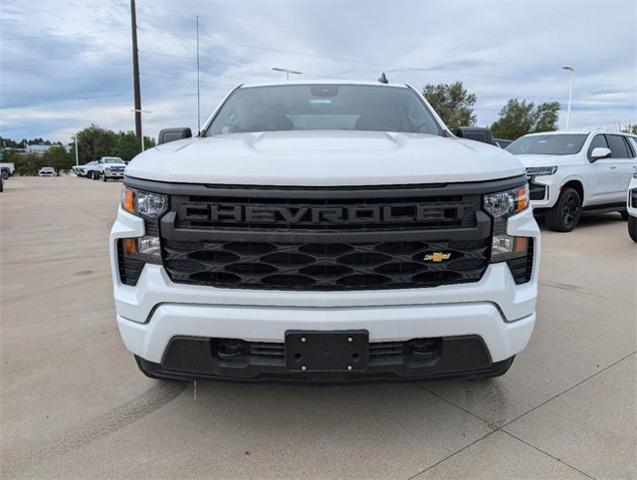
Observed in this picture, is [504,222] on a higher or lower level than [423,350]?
higher

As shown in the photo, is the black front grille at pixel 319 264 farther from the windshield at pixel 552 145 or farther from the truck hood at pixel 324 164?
the windshield at pixel 552 145

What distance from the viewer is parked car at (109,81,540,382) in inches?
75.2

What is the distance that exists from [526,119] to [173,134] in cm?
4079

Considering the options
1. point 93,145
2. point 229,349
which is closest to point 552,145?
point 229,349

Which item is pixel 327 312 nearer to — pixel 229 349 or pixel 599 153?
pixel 229 349

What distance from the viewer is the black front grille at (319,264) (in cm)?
196

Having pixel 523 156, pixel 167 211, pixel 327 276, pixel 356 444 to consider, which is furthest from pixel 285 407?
pixel 523 156

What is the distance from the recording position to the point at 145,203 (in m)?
2.05

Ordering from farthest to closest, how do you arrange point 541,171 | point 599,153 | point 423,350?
point 599,153 → point 541,171 → point 423,350

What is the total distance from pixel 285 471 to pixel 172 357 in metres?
0.71

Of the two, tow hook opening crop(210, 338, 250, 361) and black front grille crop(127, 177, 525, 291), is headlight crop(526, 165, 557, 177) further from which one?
tow hook opening crop(210, 338, 250, 361)

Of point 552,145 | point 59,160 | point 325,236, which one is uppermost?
point 59,160

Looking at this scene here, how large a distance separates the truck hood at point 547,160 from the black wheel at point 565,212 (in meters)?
0.51

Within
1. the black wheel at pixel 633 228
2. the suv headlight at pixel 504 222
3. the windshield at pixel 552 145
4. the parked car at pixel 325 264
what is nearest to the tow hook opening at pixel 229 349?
the parked car at pixel 325 264
